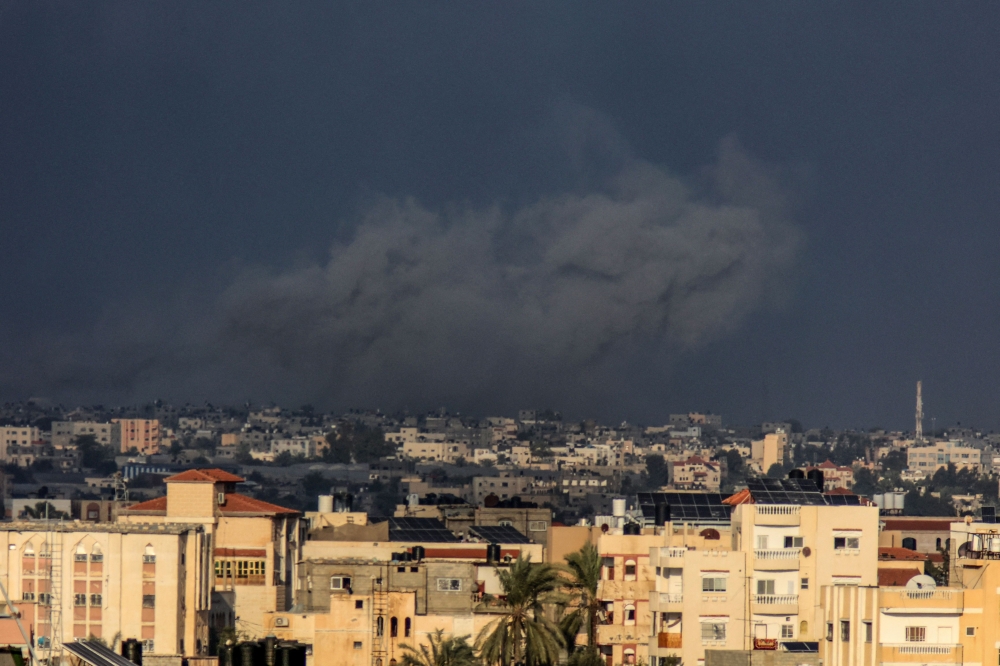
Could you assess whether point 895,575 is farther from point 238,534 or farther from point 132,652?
point 132,652

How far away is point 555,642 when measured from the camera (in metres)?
48.5

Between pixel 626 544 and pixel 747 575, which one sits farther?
pixel 626 544

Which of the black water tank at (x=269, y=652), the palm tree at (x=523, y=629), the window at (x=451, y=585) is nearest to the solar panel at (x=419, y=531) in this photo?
the window at (x=451, y=585)

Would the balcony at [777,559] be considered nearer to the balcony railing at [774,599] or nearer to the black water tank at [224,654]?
the balcony railing at [774,599]

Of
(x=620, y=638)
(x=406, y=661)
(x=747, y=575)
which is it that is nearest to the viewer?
(x=406, y=661)

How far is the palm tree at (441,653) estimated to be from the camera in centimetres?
4662

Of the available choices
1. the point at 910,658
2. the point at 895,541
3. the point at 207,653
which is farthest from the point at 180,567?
the point at 895,541

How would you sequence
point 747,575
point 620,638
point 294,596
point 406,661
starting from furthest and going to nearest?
point 294,596, point 620,638, point 747,575, point 406,661

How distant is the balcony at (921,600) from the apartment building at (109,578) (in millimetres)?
19565

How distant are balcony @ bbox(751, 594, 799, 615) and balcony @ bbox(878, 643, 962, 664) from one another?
10.5 meters

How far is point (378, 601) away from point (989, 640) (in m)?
15.8

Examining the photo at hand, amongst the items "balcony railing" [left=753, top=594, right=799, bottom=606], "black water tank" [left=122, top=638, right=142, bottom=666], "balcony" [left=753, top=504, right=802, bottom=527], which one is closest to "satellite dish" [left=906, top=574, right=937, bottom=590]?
"balcony railing" [left=753, top=594, right=799, bottom=606]

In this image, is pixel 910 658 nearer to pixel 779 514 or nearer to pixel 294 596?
pixel 779 514

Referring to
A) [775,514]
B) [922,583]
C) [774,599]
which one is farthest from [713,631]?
[922,583]
